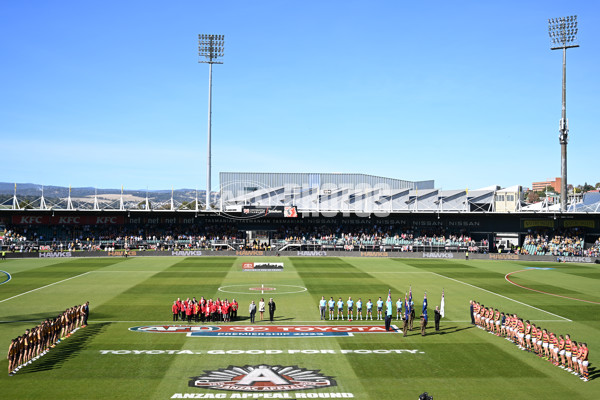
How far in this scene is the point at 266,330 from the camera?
25984 mm

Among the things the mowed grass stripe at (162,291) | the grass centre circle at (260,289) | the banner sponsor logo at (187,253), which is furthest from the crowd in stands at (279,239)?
the grass centre circle at (260,289)

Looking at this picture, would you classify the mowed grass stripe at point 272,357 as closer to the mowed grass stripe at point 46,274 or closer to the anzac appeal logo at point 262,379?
the anzac appeal logo at point 262,379

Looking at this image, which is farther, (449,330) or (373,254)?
(373,254)

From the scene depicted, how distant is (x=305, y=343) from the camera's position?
23516mm

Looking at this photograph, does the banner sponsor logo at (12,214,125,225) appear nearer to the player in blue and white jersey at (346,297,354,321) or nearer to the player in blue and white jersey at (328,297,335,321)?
the player in blue and white jersey at (328,297,335,321)

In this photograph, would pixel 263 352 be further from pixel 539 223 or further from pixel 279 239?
pixel 539 223

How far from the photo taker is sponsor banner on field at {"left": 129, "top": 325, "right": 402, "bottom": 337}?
990 inches

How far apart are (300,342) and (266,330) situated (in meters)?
2.85

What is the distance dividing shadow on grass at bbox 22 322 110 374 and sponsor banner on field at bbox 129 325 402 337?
198 centimetres

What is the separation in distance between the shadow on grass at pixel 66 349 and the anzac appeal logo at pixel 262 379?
226 inches

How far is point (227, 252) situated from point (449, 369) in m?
51.5

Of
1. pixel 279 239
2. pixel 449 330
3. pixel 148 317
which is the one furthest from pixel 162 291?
pixel 279 239

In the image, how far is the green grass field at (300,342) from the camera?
17578 millimetres

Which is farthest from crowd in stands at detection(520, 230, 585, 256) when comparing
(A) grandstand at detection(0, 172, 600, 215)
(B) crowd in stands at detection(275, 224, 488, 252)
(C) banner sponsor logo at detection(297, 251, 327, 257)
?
(C) banner sponsor logo at detection(297, 251, 327, 257)
